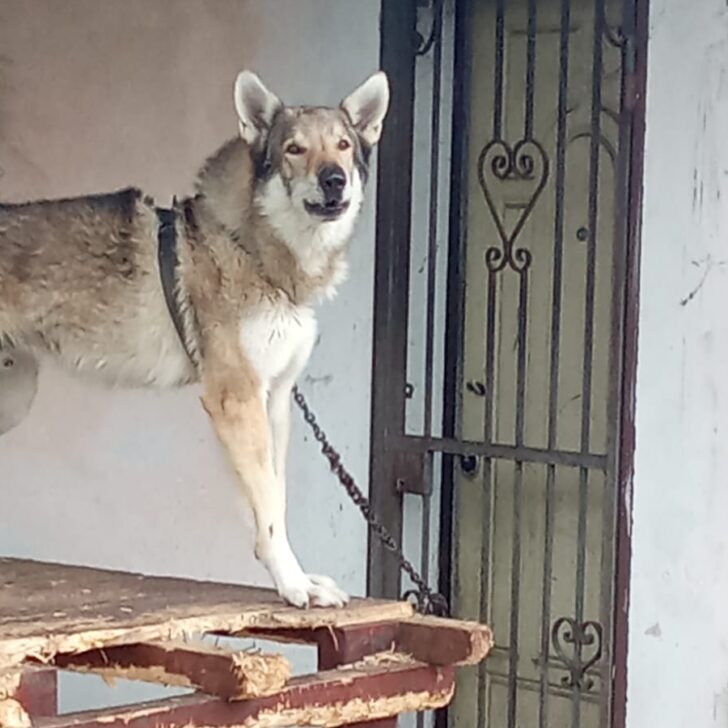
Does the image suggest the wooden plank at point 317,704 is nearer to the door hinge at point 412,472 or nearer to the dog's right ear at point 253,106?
the dog's right ear at point 253,106

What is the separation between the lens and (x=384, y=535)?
252 cm

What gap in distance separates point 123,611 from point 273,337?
15.3 inches

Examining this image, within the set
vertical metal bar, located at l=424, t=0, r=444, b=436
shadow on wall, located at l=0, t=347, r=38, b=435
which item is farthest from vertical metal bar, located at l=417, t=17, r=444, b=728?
shadow on wall, located at l=0, t=347, r=38, b=435

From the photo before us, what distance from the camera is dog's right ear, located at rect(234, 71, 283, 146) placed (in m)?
1.83

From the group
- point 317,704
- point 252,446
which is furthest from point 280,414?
point 317,704

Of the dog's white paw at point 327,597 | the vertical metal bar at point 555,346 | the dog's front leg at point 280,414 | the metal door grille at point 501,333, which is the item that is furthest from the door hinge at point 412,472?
the dog's white paw at point 327,597

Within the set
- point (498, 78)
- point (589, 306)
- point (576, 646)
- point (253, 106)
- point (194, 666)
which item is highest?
point (498, 78)

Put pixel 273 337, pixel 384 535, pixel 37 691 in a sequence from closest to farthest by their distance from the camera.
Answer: pixel 37 691
pixel 273 337
pixel 384 535

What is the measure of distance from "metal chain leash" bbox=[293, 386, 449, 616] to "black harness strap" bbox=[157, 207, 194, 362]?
0.50 meters

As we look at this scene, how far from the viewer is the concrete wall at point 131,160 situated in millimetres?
2387

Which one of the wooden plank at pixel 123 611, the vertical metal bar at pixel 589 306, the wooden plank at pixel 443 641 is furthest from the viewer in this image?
the vertical metal bar at pixel 589 306

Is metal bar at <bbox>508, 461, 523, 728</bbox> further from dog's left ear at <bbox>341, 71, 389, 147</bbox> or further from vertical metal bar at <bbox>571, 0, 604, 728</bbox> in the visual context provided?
dog's left ear at <bbox>341, 71, 389, 147</bbox>

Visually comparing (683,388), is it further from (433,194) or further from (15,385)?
(15,385)

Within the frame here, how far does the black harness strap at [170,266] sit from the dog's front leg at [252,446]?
8cm
